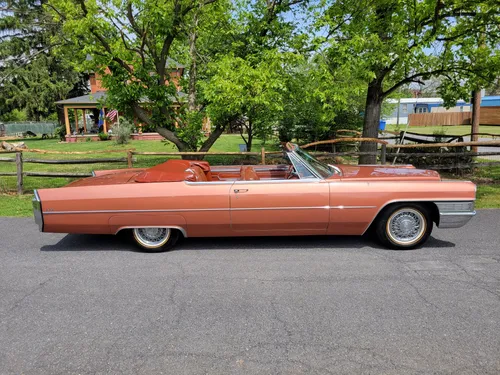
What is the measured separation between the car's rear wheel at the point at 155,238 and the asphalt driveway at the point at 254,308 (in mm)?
123

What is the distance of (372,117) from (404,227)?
6.22 m

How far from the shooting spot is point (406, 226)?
4746mm

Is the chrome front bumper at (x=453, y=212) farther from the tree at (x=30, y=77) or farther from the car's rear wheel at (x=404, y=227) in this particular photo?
the tree at (x=30, y=77)

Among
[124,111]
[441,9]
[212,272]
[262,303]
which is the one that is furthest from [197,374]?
[441,9]

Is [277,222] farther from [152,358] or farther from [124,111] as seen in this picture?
[124,111]

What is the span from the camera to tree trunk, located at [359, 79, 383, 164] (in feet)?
33.1

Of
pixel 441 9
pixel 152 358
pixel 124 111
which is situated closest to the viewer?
pixel 152 358

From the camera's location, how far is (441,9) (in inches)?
337

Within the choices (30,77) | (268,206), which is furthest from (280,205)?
(30,77)

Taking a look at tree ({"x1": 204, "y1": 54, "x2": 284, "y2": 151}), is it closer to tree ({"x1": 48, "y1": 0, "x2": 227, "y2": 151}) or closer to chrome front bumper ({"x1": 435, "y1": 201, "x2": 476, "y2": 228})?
tree ({"x1": 48, "y1": 0, "x2": 227, "y2": 151})

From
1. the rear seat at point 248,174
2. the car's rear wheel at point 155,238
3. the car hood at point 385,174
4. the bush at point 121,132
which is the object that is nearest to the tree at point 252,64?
the rear seat at point 248,174

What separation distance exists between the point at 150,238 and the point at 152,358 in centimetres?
232

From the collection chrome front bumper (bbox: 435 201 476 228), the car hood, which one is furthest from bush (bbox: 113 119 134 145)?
chrome front bumper (bbox: 435 201 476 228)

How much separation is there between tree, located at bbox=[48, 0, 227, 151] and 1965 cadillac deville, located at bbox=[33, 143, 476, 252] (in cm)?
474
